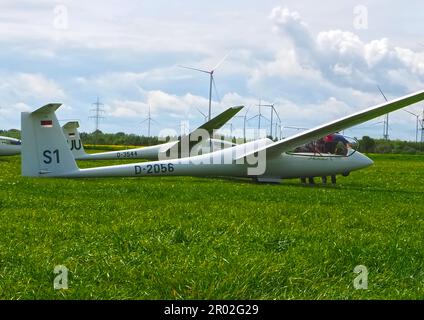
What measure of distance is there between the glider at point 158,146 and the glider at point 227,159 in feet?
17.0

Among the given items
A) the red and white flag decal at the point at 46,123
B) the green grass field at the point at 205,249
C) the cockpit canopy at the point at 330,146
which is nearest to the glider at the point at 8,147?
the red and white flag decal at the point at 46,123

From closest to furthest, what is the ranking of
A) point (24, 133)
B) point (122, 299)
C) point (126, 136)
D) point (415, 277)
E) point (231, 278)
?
point (122, 299) < point (231, 278) < point (415, 277) < point (24, 133) < point (126, 136)

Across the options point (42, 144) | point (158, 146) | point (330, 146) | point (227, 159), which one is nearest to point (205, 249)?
point (42, 144)

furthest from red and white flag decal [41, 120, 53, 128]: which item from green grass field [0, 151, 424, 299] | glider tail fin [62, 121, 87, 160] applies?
glider tail fin [62, 121, 87, 160]

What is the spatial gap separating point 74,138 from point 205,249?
25468 mm

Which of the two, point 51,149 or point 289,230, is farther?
point 51,149

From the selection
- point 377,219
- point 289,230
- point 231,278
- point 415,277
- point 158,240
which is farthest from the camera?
point 377,219

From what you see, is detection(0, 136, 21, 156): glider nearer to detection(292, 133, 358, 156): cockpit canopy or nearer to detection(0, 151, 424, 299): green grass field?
detection(292, 133, 358, 156): cockpit canopy

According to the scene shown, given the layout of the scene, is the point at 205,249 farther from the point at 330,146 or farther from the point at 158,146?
the point at 158,146

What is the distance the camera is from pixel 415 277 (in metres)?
5.64

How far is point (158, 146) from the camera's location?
30.0m

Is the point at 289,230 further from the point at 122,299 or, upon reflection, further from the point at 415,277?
the point at 122,299
